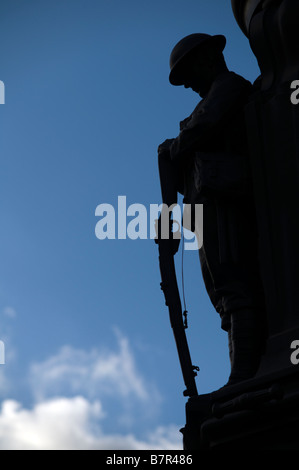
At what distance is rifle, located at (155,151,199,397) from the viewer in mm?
9258

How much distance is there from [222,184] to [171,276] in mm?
1328

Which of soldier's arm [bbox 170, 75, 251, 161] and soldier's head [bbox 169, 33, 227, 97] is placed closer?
soldier's arm [bbox 170, 75, 251, 161]

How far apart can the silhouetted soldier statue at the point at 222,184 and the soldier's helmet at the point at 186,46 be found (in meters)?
0.01

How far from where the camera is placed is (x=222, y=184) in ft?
30.1

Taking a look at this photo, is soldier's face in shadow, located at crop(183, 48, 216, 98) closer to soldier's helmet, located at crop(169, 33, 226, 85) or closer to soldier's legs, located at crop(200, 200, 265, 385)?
soldier's helmet, located at crop(169, 33, 226, 85)

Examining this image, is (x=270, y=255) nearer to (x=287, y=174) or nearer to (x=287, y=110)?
(x=287, y=174)

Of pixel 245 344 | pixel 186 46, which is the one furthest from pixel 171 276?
pixel 186 46

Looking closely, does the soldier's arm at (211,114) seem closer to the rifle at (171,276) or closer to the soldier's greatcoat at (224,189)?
the soldier's greatcoat at (224,189)

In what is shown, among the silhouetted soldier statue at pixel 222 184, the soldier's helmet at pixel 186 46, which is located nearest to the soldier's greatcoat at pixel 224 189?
the silhouetted soldier statue at pixel 222 184

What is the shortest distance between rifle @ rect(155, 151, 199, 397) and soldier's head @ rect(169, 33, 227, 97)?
37.7 inches

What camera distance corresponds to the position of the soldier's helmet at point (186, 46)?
9.83 m

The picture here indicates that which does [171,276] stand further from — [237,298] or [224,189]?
[224,189]

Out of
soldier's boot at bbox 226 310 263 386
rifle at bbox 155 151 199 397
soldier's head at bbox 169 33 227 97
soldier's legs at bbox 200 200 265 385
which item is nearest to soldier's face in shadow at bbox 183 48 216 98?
soldier's head at bbox 169 33 227 97

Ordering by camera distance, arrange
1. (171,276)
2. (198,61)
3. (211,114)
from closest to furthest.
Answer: (211,114)
(171,276)
(198,61)
